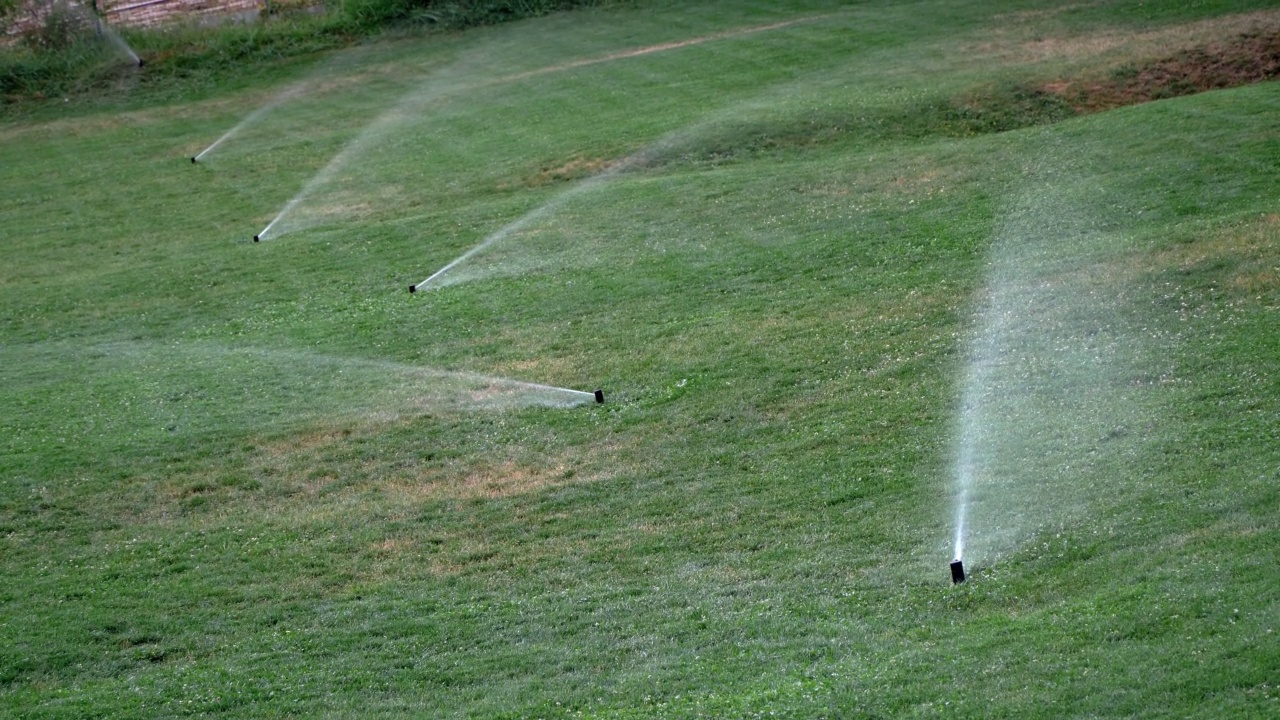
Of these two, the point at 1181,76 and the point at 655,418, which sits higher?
the point at 1181,76

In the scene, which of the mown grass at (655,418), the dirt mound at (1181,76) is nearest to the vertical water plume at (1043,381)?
the mown grass at (655,418)

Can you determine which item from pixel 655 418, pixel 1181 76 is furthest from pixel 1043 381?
pixel 1181 76

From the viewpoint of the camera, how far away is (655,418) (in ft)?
52.0

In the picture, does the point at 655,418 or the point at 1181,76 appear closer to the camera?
the point at 655,418

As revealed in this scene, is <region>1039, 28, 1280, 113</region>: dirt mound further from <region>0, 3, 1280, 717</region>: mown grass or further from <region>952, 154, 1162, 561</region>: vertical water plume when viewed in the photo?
<region>952, 154, 1162, 561</region>: vertical water plume

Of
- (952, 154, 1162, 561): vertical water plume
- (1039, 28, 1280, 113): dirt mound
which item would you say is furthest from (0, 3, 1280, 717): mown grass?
(1039, 28, 1280, 113): dirt mound

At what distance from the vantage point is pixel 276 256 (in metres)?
23.7

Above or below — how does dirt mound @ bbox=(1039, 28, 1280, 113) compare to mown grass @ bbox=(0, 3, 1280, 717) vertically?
above

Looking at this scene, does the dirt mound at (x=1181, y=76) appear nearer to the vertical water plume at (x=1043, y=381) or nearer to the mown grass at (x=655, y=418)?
the mown grass at (x=655, y=418)

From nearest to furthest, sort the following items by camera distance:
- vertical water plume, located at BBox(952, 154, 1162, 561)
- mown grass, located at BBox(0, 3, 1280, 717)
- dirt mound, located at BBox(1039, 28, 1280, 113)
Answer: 1. mown grass, located at BBox(0, 3, 1280, 717)
2. vertical water plume, located at BBox(952, 154, 1162, 561)
3. dirt mound, located at BBox(1039, 28, 1280, 113)

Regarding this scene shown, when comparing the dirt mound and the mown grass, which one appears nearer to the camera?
the mown grass

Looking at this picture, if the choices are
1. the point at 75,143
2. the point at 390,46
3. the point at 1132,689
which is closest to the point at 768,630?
the point at 1132,689

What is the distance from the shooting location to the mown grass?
406 inches

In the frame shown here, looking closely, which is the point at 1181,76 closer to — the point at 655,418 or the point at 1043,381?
the point at 1043,381
